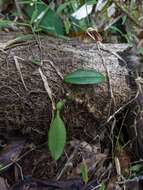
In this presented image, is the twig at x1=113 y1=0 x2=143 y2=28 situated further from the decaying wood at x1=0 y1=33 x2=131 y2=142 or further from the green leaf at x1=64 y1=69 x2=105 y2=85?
the green leaf at x1=64 y1=69 x2=105 y2=85

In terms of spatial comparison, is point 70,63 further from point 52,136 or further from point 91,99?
point 52,136

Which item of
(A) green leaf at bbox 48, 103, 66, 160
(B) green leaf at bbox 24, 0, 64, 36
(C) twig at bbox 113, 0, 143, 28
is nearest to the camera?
(A) green leaf at bbox 48, 103, 66, 160

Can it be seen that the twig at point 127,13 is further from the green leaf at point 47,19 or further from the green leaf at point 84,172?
the green leaf at point 84,172

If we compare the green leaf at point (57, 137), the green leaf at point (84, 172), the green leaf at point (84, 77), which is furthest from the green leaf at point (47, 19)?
the green leaf at point (84, 172)

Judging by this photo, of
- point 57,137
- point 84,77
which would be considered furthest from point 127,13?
point 57,137

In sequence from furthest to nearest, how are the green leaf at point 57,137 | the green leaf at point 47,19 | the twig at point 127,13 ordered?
1. the twig at point 127,13
2. the green leaf at point 47,19
3. the green leaf at point 57,137

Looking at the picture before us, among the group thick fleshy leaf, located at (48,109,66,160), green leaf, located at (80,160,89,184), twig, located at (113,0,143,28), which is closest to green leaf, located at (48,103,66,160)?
thick fleshy leaf, located at (48,109,66,160)

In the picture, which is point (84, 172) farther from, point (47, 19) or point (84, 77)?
point (47, 19)
